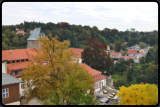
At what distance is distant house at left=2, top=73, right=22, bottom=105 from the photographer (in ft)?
40.5

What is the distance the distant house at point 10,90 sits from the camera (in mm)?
12341

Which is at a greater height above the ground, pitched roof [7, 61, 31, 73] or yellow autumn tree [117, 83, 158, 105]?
yellow autumn tree [117, 83, 158, 105]

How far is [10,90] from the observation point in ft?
41.5

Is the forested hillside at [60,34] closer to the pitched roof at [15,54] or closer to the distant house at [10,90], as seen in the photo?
the pitched roof at [15,54]

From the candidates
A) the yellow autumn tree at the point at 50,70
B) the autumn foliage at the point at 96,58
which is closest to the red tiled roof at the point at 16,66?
the yellow autumn tree at the point at 50,70

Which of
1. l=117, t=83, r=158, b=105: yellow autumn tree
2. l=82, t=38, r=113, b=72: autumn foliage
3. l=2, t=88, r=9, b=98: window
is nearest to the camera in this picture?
l=117, t=83, r=158, b=105: yellow autumn tree

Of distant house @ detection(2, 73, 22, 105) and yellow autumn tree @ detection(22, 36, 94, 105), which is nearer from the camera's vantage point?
distant house @ detection(2, 73, 22, 105)

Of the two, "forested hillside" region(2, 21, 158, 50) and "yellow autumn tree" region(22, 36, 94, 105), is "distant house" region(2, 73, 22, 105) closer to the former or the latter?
"yellow autumn tree" region(22, 36, 94, 105)

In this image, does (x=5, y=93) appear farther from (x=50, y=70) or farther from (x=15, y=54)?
(x=15, y=54)

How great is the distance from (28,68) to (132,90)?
9953 mm

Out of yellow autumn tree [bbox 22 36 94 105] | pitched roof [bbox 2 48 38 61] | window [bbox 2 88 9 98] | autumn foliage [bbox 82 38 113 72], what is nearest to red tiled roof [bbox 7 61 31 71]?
pitched roof [bbox 2 48 38 61]

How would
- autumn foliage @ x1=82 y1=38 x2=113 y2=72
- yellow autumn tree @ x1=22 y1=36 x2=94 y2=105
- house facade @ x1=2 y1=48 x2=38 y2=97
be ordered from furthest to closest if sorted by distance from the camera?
autumn foliage @ x1=82 y1=38 x2=113 y2=72, house facade @ x1=2 y1=48 x2=38 y2=97, yellow autumn tree @ x1=22 y1=36 x2=94 y2=105

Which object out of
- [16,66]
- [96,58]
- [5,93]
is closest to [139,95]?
[5,93]

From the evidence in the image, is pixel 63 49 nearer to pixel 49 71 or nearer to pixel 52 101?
pixel 49 71
